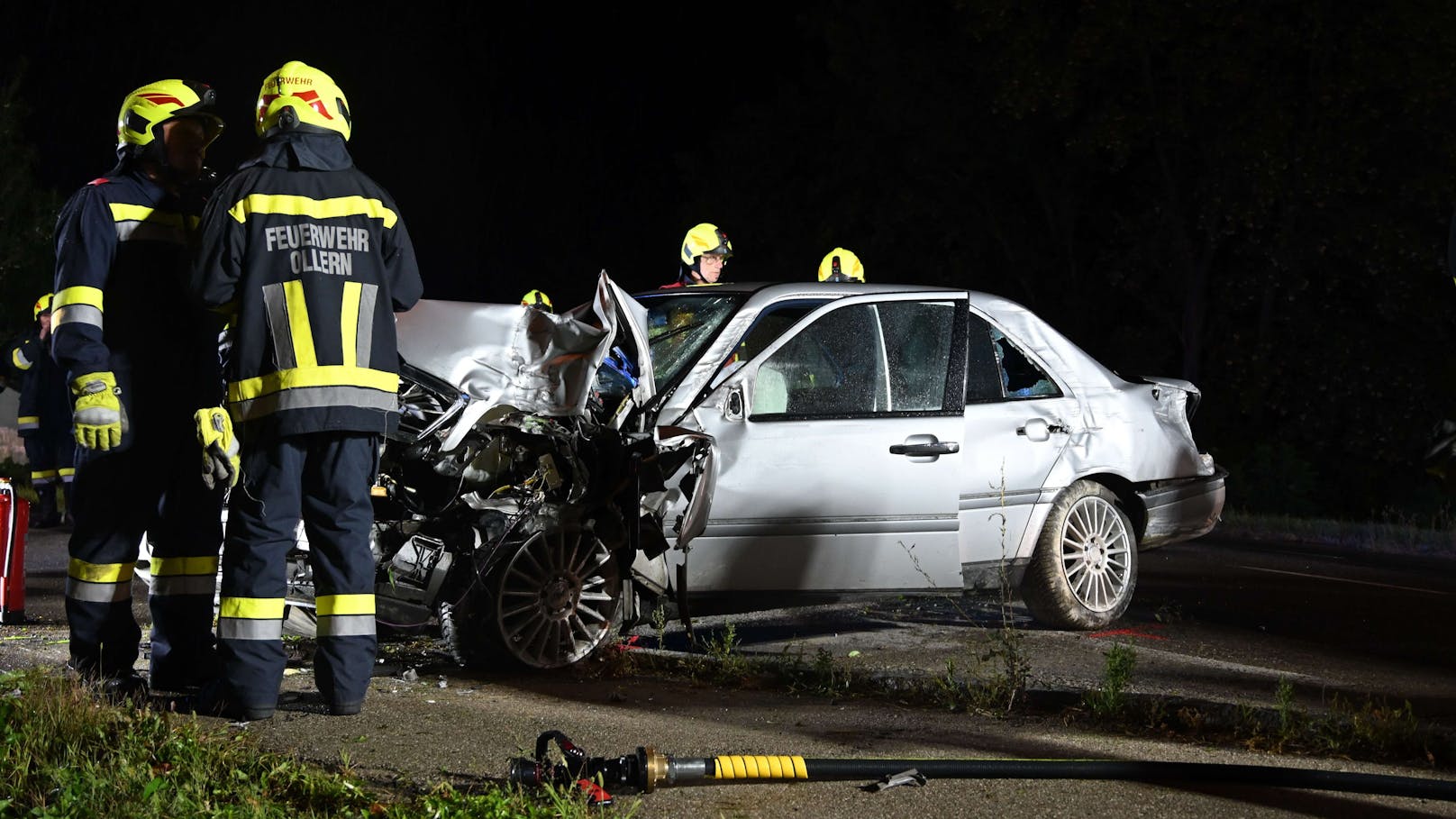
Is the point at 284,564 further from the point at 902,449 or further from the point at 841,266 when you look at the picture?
the point at 841,266

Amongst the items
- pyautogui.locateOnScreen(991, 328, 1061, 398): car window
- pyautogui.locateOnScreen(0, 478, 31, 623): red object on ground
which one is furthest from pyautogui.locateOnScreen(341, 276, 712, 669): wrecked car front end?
pyautogui.locateOnScreen(0, 478, 31, 623): red object on ground

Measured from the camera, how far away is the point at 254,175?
4863 mm

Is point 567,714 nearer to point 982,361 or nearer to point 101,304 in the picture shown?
point 101,304

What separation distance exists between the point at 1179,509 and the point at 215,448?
4.85m

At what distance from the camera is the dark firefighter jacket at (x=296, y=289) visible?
4.82 meters

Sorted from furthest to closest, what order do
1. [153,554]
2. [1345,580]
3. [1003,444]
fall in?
[1345,580]
[1003,444]
[153,554]

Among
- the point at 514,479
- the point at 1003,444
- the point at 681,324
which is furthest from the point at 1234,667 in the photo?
the point at 514,479

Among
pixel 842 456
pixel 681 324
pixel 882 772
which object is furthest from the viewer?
pixel 681 324

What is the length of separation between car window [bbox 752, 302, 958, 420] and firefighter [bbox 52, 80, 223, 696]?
2288mm

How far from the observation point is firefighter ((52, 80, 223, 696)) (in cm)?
516

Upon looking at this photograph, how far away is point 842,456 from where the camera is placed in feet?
20.8

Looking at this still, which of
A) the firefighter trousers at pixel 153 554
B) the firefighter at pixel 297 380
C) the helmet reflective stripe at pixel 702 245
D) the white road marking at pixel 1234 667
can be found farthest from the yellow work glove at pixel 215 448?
the helmet reflective stripe at pixel 702 245

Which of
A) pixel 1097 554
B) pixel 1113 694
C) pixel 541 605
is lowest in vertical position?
pixel 1113 694

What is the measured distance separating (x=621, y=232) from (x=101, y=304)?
40.0 meters
